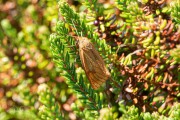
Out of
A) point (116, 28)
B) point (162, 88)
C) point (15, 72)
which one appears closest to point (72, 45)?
point (116, 28)

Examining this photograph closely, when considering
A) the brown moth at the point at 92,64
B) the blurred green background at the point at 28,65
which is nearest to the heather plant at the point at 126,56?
the brown moth at the point at 92,64

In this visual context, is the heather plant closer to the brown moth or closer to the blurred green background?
the brown moth

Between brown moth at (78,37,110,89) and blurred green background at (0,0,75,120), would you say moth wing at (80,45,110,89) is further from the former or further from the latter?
blurred green background at (0,0,75,120)

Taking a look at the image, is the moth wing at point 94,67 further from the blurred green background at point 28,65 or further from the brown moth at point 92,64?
the blurred green background at point 28,65

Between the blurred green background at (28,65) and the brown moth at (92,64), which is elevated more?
the brown moth at (92,64)

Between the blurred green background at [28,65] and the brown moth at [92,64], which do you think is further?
the blurred green background at [28,65]

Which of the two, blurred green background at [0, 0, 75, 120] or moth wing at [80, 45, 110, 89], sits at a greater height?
moth wing at [80, 45, 110, 89]

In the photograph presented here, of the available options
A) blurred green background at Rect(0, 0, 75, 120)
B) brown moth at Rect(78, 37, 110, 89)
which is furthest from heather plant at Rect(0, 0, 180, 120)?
blurred green background at Rect(0, 0, 75, 120)

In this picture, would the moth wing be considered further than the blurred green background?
No
